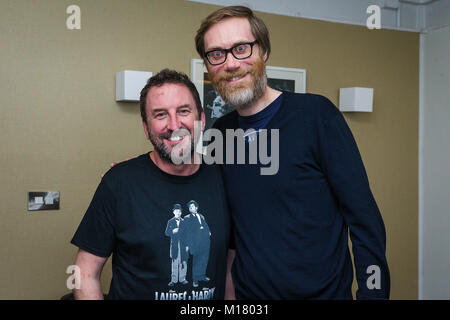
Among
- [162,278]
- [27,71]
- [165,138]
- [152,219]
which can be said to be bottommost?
[162,278]

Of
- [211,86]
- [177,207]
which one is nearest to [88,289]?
[177,207]

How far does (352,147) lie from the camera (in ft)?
5.28

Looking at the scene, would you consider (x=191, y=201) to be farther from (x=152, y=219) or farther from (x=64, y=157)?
(x=64, y=157)

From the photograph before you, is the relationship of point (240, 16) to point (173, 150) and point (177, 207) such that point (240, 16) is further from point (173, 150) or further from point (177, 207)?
point (177, 207)

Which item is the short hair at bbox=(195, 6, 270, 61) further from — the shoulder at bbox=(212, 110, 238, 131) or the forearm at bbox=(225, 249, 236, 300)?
the forearm at bbox=(225, 249, 236, 300)

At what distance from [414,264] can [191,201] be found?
10.0 ft

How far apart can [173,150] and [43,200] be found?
4.97 feet

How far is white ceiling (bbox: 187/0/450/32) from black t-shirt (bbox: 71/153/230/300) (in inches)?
82.6

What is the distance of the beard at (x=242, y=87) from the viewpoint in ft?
5.51

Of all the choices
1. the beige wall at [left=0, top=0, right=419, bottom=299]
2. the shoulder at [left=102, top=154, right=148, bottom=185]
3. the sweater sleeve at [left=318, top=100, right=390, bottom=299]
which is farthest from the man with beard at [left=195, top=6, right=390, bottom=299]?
the beige wall at [left=0, top=0, right=419, bottom=299]

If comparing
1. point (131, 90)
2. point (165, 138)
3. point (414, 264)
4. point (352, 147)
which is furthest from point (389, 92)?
point (165, 138)

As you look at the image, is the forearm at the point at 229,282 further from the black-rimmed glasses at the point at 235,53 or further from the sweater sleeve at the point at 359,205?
the black-rimmed glasses at the point at 235,53

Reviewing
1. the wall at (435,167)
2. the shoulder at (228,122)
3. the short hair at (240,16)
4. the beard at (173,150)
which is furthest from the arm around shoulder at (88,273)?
the wall at (435,167)

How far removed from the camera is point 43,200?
109 inches
